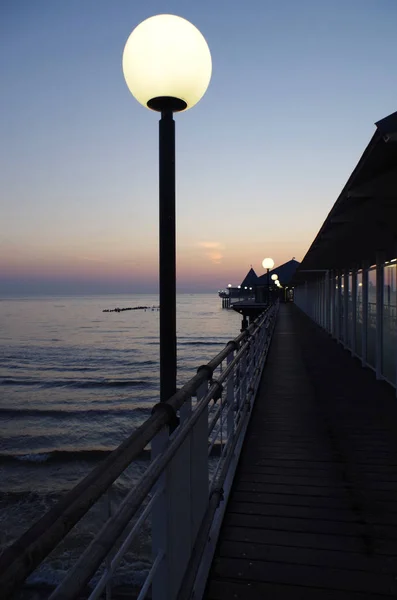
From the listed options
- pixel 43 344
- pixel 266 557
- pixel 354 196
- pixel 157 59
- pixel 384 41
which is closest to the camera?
pixel 157 59

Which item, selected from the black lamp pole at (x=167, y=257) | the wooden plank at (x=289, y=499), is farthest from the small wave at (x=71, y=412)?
the black lamp pole at (x=167, y=257)

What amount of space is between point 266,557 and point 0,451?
972 centimetres

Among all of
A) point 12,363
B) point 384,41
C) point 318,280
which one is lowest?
point 12,363

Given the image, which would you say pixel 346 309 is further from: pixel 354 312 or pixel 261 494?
pixel 261 494

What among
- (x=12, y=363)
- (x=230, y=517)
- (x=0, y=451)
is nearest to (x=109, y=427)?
(x=0, y=451)

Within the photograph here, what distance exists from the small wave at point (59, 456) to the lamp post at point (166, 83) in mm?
8209

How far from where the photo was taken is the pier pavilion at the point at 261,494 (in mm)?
1069

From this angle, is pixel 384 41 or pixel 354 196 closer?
pixel 354 196

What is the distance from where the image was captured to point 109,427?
40.2ft

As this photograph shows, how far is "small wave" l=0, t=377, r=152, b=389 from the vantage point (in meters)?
18.4

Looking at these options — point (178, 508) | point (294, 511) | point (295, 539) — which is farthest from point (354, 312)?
point (178, 508)

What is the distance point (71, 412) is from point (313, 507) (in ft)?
39.8

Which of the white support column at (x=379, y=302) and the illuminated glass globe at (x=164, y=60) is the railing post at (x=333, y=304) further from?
the illuminated glass globe at (x=164, y=60)

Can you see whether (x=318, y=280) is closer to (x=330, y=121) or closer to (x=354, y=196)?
(x=330, y=121)
